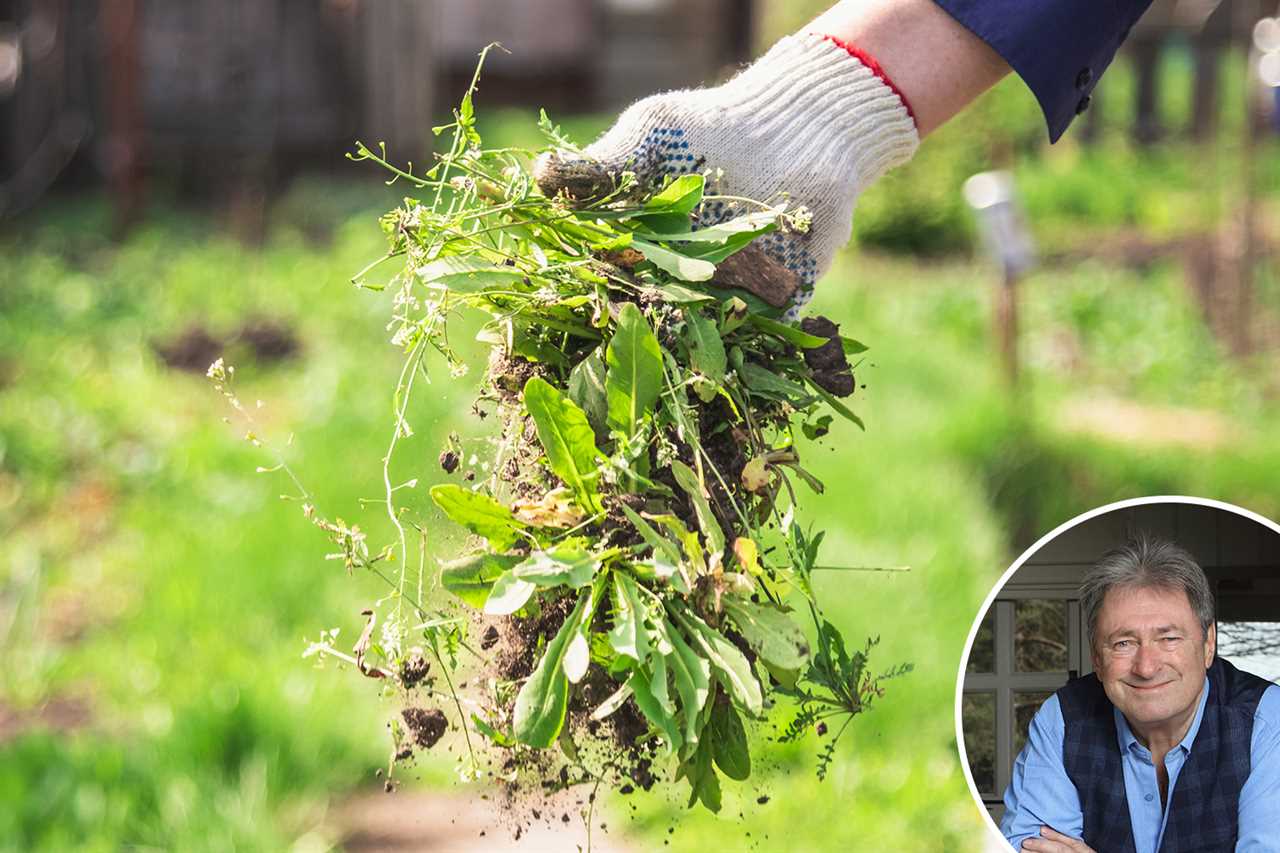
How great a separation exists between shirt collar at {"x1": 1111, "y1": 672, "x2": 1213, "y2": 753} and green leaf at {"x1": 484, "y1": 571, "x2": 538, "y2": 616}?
35.1 inches

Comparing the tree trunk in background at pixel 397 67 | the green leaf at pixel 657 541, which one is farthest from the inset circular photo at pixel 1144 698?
the tree trunk in background at pixel 397 67

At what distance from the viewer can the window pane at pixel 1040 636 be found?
2.10m

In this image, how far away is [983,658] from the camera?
7.54 ft

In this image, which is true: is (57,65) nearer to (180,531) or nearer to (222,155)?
(222,155)

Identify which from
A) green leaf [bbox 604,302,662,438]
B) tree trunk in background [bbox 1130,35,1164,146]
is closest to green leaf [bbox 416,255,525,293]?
green leaf [bbox 604,302,662,438]

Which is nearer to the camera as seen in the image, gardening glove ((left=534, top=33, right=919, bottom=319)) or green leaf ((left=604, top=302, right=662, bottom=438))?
green leaf ((left=604, top=302, right=662, bottom=438))

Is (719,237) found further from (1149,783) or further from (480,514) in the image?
(1149,783)

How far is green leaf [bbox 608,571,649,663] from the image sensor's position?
4.96 feet

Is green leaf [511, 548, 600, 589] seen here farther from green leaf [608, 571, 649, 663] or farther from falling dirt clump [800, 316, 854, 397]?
falling dirt clump [800, 316, 854, 397]

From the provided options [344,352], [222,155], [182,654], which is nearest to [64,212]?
[222,155]

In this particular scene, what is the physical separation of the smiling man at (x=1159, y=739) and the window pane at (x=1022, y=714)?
0.29 feet

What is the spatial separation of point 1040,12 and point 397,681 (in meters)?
1.22

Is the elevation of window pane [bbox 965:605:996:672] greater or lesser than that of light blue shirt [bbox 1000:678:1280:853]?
greater

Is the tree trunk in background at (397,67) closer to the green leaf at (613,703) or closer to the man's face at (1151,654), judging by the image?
the man's face at (1151,654)
